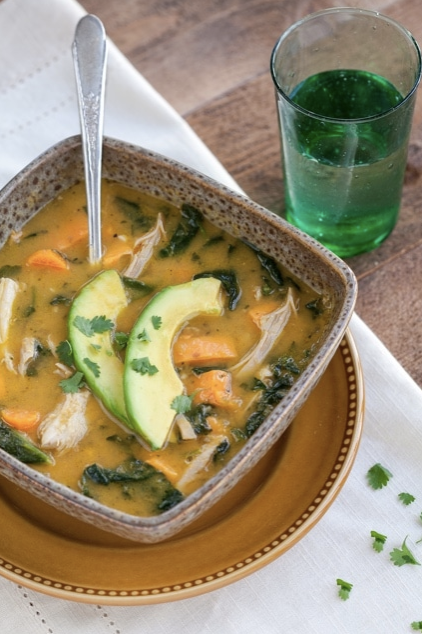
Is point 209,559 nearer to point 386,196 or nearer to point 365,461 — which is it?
point 365,461

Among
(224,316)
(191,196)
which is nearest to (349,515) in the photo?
(224,316)

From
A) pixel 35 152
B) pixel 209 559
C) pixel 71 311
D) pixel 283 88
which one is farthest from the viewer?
pixel 35 152

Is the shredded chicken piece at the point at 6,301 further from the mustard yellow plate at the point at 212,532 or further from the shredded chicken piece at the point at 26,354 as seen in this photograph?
the mustard yellow plate at the point at 212,532

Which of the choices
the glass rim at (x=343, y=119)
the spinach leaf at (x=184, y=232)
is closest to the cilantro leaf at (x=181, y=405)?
the spinach leaf at (x=184, y=232)

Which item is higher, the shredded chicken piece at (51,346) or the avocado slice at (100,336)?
the shredded chicken piece at (51,346)

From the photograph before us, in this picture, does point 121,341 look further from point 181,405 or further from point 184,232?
point 184,232

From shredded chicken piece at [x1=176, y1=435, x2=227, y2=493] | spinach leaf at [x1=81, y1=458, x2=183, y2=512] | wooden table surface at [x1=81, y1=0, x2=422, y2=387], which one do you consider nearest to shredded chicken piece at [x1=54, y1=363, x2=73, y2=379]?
spinach leaf at [x1=81, y1=458, x2=183, y2=512]

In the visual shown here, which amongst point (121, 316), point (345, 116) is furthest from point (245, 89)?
point (121, 316)
